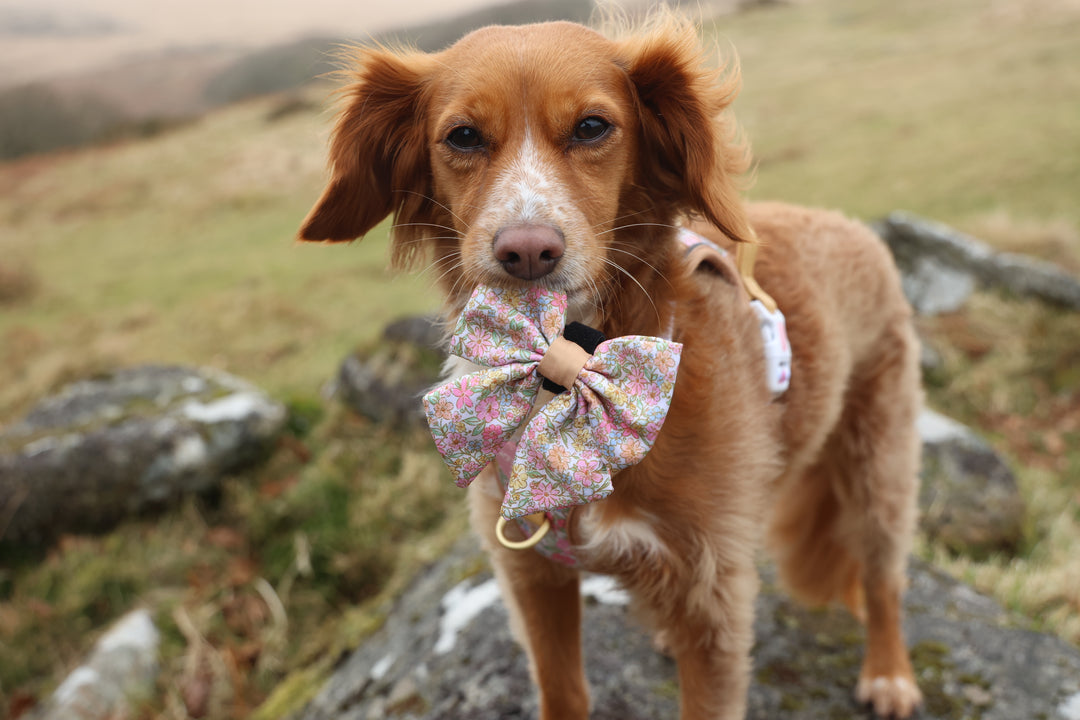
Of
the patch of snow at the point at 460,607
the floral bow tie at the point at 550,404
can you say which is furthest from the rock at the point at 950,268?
the floral bow tie at the point at 550,404

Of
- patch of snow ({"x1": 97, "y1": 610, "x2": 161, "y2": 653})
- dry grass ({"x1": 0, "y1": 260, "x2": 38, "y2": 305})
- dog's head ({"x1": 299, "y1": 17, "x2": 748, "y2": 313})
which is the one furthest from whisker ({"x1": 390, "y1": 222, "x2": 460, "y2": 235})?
dry grass ({"x1": 0, "y1": 260, "x2": 38, "y2": 305})

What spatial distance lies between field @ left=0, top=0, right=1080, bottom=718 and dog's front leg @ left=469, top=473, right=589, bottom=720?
85 cm

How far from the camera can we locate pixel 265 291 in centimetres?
1037

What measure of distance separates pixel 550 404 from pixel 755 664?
1679mm

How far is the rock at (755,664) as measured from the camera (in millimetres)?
2445

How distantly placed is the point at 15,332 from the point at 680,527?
1133cm

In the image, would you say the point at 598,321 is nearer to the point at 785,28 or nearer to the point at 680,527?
the point at 680,527

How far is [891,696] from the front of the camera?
242cm

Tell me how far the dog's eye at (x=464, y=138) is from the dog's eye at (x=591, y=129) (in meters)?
0.25

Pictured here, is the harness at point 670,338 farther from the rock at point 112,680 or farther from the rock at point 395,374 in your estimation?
the rock at point 395,374

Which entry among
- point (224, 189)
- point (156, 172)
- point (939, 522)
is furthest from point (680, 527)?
point (156, 172)

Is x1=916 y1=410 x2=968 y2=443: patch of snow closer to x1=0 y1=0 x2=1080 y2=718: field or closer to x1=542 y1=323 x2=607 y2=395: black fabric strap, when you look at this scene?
x1=0 y1=0 x2=1080 y2=718: field

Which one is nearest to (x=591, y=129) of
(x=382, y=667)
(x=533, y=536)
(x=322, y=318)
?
(x=533, y=536)

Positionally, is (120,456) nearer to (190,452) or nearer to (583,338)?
(190,452)
